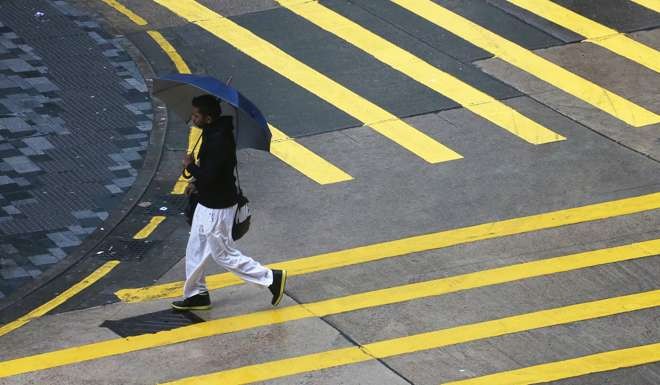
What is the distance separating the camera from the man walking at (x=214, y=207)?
12008 millimetres

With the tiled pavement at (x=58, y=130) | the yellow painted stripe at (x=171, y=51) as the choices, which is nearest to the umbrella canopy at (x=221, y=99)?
the tiled pavement at (x=58, y=130)

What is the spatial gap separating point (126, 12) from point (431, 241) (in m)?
7.86

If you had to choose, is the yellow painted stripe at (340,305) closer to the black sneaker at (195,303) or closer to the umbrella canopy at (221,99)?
the black sneaker at (195,303)

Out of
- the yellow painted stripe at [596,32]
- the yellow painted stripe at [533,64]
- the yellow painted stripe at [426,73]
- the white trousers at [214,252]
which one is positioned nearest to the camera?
the white trousers at [214,252]

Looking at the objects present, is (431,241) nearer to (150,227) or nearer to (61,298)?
(150,227)

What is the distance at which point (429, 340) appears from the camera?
12.2 meters

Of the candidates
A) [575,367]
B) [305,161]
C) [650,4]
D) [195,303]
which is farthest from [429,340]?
[650,4]

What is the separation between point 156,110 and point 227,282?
436 cm

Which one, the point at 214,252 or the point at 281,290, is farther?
the point at 281,290

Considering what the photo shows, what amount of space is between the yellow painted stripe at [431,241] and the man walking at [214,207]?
0.68 meters

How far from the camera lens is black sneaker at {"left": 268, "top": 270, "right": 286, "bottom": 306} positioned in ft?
41.4

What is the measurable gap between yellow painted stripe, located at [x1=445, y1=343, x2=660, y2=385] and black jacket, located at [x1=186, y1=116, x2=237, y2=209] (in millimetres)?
2539

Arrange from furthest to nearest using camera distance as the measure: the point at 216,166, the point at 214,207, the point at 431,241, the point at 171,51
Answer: the point at 171,51, the point at 431,241, the point at 214,207, the point at 216,166

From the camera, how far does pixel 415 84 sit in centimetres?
1756
